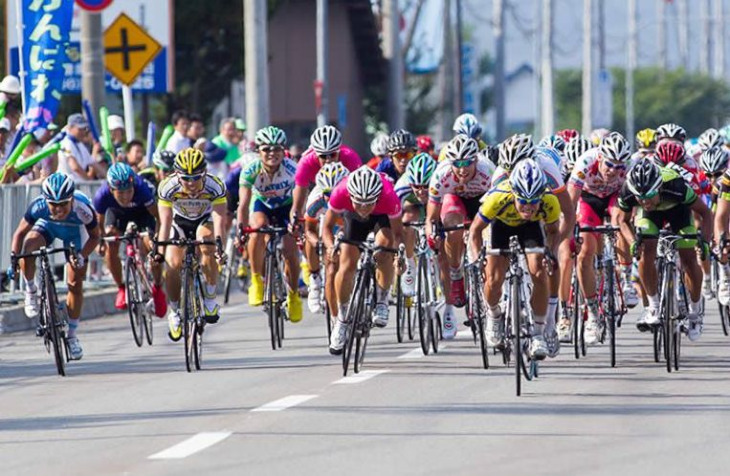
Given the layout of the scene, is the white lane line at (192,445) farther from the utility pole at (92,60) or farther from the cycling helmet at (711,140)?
the utility pole at (92,60)

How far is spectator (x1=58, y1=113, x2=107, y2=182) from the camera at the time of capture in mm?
23500

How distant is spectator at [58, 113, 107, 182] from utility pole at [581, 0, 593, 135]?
1679 inches

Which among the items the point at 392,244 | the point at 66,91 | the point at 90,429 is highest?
the point at 66,91

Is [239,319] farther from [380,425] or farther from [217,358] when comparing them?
Result: [380,425]

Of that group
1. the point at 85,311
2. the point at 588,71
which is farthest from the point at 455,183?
the point at 588,71

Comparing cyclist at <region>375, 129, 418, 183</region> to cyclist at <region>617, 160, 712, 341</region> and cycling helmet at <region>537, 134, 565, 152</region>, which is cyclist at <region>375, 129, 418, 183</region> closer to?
cycling helmet at <region>537, 134, 565, 152</region>

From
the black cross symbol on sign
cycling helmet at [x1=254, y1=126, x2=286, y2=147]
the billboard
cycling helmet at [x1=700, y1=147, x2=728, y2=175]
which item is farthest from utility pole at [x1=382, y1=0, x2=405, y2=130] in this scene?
cycling helmet at [x1=254, y1=126, x2=286, y2=147]

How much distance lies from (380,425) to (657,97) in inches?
4231

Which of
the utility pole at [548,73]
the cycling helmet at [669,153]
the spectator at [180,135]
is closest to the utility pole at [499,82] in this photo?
the utility pole at [548,73]

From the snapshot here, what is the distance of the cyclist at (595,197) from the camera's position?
16203 mm

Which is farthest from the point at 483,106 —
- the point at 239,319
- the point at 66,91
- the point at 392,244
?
the point at 392,244

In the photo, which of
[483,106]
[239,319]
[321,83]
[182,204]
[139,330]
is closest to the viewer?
[182,204]

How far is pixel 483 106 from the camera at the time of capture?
303ft

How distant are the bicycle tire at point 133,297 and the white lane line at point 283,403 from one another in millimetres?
4734
